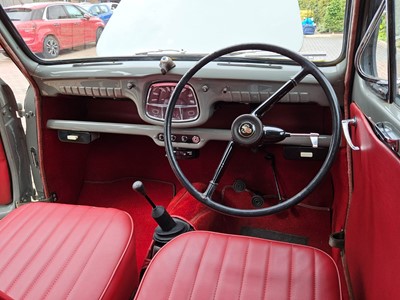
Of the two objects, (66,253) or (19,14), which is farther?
(19,14)

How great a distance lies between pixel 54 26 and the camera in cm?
177

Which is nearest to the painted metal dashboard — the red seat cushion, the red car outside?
the red car outside

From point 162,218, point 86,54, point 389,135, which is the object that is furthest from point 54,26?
point 389,135

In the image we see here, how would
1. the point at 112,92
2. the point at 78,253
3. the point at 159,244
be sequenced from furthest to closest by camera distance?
the point at 112,92 → the point at 159,244 → the point at 78,253

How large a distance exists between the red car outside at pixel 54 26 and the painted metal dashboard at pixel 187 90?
0.41 ft

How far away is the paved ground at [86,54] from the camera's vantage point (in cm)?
146

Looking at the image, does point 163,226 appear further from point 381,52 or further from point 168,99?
point 381,52

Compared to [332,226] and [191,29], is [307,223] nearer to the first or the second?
[332,226]

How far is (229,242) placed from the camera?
4.14 feet

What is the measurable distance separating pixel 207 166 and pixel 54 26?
1.07 meters

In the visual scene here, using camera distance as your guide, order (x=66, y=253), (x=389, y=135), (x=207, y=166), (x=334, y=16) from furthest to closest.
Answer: (x=207, y=166), (x=334, y=16), (x=66, y=253), (x=389, y=135)

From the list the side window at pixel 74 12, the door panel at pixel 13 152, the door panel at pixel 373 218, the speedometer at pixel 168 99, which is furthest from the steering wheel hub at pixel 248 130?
the door panel at pixel 13 152

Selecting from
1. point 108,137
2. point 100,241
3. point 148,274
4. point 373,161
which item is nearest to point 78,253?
point 100,241

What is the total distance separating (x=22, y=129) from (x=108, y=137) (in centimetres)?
49
